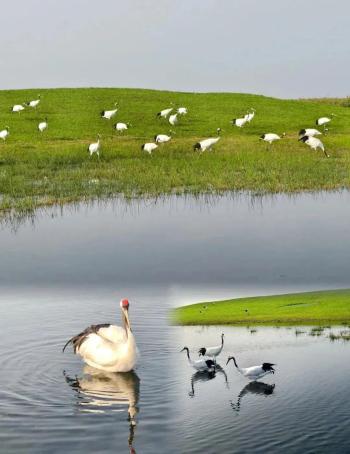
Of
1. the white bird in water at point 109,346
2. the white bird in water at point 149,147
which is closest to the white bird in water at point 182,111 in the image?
the white bird in water at point 149,147

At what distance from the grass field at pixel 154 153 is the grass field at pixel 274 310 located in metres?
11.4

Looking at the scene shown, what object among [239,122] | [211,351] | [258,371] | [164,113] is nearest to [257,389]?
[258,371]

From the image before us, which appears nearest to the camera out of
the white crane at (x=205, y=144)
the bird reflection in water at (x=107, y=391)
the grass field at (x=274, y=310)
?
the bird reflection in water at (x=107, y=391)

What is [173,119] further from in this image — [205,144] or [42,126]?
[205,144]

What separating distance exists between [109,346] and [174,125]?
137 feet

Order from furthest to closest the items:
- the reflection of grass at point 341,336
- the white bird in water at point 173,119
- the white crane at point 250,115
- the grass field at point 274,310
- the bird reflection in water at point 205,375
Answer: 1. the white crane at point 250,115
2. the white bird in water at point 173,119
3. the grass field at point 274,310
4. the reflection of grass at point 341,336
5. the bird reflection in water at point 205,375

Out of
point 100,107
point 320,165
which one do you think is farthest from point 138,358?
point 100,107

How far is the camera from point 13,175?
128 feet

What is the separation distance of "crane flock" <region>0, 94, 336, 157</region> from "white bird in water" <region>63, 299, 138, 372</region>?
2947 centimetres

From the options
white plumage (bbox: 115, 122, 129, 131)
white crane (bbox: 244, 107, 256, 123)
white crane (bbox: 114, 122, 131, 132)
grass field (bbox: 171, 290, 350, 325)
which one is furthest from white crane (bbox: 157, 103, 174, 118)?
grass field (bbox: 171, 290, 350, 325)

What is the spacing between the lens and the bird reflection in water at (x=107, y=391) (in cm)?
1288

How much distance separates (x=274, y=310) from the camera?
63.5 ft

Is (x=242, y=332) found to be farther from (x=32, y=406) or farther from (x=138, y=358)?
(x=32, y=406)

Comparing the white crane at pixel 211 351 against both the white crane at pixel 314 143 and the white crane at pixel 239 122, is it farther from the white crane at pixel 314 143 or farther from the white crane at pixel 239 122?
the white crane at pixel 239 122
